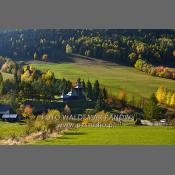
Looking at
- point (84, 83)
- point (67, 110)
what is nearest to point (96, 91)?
point (84, 83)

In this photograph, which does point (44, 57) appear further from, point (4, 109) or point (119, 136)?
point (119, 136)

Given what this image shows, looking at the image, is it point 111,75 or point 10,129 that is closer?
point 10,129

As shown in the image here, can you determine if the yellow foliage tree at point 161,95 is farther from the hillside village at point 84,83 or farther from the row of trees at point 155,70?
the row of trees at point 155,70

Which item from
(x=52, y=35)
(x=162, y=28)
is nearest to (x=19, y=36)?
(x=52, y=35)

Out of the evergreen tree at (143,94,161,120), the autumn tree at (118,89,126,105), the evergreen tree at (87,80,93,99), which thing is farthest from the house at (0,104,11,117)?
the evergreen tree at (143,94,161,120)

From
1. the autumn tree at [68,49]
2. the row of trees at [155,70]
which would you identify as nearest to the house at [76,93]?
the autumn tree at [68,49]

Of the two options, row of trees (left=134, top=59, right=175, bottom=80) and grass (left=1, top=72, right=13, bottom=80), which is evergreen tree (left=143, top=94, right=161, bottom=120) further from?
grass (left=1, top=72, right=13, bottom=80)
